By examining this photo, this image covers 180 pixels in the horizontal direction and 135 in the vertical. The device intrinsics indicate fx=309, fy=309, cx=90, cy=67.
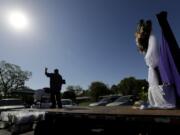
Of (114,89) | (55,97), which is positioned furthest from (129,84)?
(55,97)

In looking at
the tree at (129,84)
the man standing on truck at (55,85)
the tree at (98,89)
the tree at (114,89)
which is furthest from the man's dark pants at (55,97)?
the tree at (114,89)

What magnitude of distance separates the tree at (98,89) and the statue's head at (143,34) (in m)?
74.3

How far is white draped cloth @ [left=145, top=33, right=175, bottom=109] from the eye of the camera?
474cm

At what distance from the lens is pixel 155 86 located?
5.00m

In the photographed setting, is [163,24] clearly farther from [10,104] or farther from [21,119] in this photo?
[10,104]

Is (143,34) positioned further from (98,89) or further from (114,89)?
(114,89)

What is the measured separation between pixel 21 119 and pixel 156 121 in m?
3.25

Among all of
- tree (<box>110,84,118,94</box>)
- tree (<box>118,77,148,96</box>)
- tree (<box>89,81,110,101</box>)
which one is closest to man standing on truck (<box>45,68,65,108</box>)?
tree (<box>89,81,110,101</box>)

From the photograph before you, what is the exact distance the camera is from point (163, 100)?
189 inches

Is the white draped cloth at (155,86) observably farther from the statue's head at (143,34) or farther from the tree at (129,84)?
the tree at (129,84)

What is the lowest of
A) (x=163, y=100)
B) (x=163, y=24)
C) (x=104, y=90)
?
(x=163, y=100)

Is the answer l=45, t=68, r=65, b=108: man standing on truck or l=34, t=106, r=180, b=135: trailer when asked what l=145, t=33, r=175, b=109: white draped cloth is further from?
l=45, t=68, r=65, b=108: man standing on truck

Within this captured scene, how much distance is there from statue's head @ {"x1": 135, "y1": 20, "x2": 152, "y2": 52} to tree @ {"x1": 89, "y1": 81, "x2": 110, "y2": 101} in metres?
74.3

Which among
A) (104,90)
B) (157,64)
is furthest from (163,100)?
(104,90)
